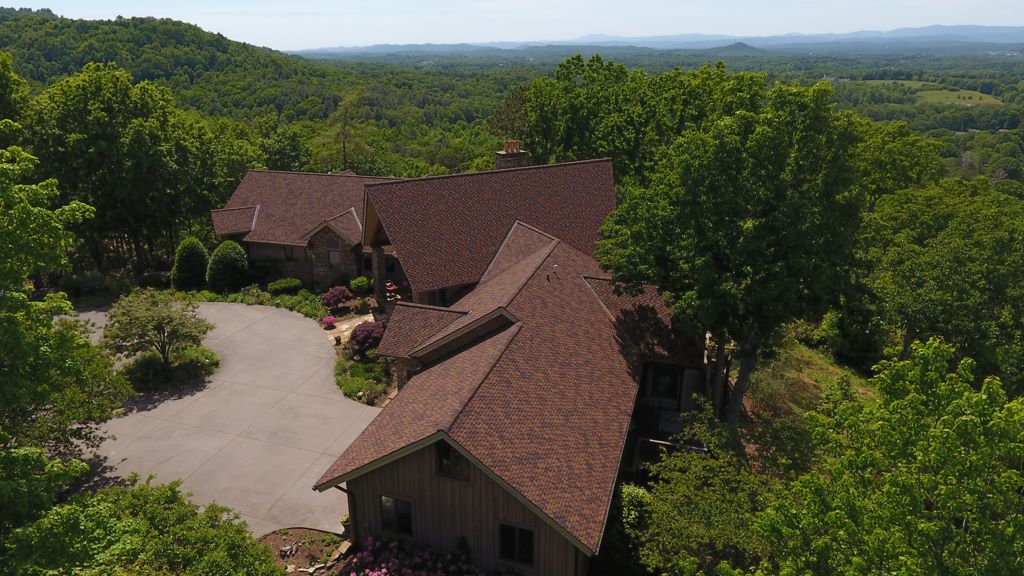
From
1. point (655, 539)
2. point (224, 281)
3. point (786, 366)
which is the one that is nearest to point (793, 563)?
point (655, 539)

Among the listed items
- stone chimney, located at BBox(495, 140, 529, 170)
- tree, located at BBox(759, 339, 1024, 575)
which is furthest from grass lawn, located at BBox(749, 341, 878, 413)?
stone chimney, located at BBox(495, 140, 529, 170)

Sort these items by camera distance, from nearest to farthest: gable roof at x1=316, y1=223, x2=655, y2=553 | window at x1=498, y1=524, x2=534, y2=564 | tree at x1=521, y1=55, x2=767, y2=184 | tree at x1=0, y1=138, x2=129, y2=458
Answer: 1. tree at x1=0, y1=138, x2=129, y2=458
2. gable roof at x1=316, y1=223, x2=655, y2=553
3. window at x1=498, y1=524, x2=534, y2=564
4. tree at x1=521, y1=55, x2=767, y2=184

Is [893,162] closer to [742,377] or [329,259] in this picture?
[742,377]

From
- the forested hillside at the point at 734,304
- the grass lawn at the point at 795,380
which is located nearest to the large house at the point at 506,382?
the forested hillside at the point at 734,304

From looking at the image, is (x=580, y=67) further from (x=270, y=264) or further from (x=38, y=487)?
(x=38, y=487)

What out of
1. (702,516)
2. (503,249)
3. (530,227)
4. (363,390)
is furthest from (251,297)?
(702,516)

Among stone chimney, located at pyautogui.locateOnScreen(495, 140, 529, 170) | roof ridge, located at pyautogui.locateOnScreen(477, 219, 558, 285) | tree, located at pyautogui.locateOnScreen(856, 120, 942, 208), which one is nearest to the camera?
roof ridge, located at pyautogui.locateOnScreen(477, 219, 558, 285)

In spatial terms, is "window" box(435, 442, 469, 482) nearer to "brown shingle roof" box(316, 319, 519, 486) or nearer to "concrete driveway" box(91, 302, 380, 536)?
"brown shingle roof" box(316, 319, 519, 486)

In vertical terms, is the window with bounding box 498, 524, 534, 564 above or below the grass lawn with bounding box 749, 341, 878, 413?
above
